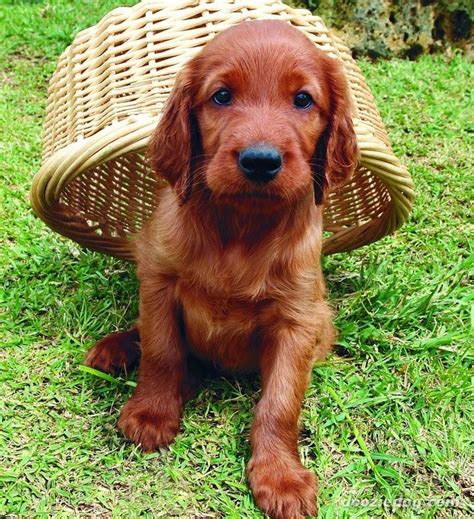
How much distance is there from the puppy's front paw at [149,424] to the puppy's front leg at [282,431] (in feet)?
1.03

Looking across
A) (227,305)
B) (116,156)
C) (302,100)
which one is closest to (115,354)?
(227,305)

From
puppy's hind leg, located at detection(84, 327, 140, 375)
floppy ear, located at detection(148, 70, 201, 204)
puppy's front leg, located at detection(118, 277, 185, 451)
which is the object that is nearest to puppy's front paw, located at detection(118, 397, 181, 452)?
puppy's front leg, located at detection(118, 277, 185, 451)

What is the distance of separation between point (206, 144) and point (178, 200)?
0.23 m

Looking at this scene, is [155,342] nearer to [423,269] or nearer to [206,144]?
[206,144]

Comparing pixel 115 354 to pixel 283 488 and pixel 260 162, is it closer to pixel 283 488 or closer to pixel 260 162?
pixel 283 488

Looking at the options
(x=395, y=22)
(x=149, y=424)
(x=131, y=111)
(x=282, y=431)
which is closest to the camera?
(x=282, y=431)

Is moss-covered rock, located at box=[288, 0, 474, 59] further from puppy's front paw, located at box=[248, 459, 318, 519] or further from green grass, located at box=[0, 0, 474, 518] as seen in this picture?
puppy's front paw, located at box=[248, 459, 318, 519]

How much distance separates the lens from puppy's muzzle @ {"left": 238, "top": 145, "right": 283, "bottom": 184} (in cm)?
214

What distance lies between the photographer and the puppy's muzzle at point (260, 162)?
84.3 inches

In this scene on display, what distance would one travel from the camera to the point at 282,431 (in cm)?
248

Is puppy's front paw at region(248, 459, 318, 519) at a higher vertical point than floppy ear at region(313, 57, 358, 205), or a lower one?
lower

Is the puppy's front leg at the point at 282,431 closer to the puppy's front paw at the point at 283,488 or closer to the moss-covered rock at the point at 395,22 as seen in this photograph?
the puppy's front paw at the point at 283,488

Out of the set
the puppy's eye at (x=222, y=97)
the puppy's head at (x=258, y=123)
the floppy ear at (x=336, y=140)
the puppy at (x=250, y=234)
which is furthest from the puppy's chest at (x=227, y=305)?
the puppy's eye at (x=222, y=97)

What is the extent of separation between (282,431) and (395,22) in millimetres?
4569
